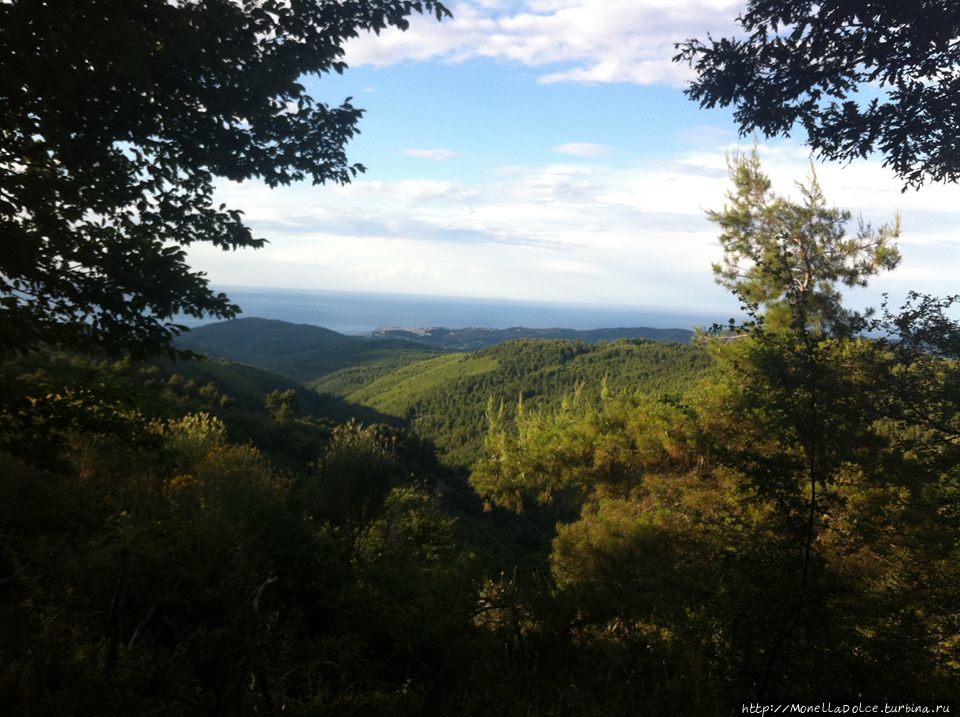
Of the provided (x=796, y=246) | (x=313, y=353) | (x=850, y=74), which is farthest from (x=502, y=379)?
(x=850, y=74)

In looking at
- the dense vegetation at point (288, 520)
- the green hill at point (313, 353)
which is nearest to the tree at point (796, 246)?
the dense vegetation at point (288, 520)

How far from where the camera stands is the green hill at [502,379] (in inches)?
3318

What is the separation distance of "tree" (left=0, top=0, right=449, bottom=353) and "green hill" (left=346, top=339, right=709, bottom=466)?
6897 cm

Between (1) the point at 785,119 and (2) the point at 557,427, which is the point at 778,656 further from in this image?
(2) the point at 557,427

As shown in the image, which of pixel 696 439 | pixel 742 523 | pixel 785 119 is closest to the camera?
pixel 785 119

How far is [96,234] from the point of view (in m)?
4.16

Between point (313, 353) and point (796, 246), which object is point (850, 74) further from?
point (313, 353)

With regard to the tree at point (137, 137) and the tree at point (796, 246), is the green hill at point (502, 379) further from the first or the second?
the tree at point (137, 137)

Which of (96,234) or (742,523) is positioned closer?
(96,234)

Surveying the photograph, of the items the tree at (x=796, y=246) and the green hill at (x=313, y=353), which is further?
the green hill at (x=313, y=353)

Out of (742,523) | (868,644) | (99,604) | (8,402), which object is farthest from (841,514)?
(8,402)

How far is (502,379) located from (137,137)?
110 m

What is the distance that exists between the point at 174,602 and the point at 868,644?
613 cm

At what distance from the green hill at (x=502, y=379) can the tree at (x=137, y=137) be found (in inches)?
2715
